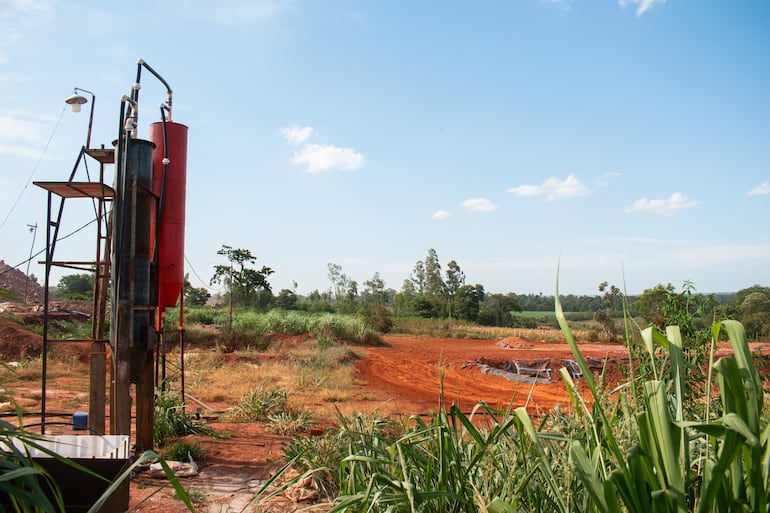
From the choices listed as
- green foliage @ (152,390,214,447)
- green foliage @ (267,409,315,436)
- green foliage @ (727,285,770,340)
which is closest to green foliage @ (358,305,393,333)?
green foliage @ (727,285,770,340)

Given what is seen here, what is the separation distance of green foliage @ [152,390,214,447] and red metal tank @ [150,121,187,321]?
1327mm

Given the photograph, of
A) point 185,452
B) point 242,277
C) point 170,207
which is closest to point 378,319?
point 242,277

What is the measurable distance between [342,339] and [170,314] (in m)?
6.85

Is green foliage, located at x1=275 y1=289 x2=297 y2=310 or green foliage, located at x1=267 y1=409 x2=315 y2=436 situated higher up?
green foliage, located at x1=275 y1=289 x2=297 y2=310

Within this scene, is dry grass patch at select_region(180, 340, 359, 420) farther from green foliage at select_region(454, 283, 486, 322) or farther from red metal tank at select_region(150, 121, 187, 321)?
green foliage at select_region(454, 283, 486, 322)

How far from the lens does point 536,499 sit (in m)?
1.84

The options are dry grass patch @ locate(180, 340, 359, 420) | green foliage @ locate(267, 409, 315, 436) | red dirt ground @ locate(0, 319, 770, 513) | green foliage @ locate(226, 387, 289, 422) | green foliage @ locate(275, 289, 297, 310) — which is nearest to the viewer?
red dirt ground @ locate(0, 319, 770, 513)

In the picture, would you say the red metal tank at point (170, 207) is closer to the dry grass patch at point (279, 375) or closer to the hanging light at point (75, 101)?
the hanging light at point (75, 101)

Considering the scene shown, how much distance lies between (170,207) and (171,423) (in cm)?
249

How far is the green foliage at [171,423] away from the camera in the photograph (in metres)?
5.83

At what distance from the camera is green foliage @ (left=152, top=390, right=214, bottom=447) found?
5832mm

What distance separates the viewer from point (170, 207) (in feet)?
17.4

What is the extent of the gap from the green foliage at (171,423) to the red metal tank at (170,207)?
1.33 meters

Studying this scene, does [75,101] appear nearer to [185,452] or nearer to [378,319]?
[185,452]
